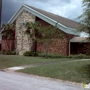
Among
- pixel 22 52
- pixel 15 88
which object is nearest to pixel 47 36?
pixel 22 52

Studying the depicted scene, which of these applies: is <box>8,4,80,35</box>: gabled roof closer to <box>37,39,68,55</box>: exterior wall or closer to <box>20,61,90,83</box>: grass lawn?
<box>37,39,68,55</box>: exterior wall

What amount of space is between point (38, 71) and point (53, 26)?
613 inches

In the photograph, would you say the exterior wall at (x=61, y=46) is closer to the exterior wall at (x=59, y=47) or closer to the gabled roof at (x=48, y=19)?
the exterior wall at (x=59, y=47)

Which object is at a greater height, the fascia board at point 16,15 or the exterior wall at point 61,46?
the fascia board at point 16,15

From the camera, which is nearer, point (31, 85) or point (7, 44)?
point (31, 85)

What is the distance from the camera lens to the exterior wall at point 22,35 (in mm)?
33469

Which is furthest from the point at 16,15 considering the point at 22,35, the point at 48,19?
the point at 48,19

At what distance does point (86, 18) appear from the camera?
14320 mm

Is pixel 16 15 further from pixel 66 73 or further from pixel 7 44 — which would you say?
pixel 66 73

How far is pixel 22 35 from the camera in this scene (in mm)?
34406

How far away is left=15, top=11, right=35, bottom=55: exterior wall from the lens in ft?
110

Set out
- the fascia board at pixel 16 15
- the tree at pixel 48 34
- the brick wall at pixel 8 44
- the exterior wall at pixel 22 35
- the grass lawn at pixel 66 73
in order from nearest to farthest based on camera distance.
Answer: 1. the grass lawn at pixel 66 73
2. the tree at pixel 48 34
3. the exterior wall at pixel 22 35
4. the fascia board at pixel 16 15
5. the brick wall at pixel 8 44

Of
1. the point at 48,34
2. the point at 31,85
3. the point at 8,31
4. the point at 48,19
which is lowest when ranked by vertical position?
the point at 31,85

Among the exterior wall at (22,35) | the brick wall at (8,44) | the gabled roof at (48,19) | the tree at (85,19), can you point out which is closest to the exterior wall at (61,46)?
the gabled roof at (48,19)
